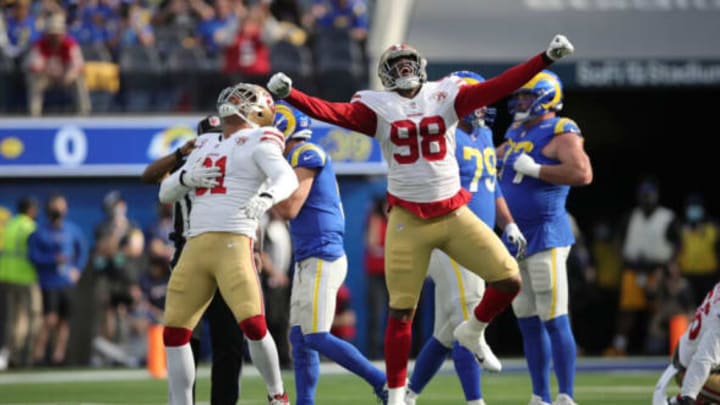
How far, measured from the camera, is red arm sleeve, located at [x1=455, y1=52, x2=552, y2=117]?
7.92 metres

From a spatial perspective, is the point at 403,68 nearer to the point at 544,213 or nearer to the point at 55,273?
Result: the point at 544,213

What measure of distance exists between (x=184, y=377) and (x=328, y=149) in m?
9.82

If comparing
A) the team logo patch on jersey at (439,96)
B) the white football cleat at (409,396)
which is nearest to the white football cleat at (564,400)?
the white football cleat at (409,396)

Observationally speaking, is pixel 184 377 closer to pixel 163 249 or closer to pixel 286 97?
pixel 286 97

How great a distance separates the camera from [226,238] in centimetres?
793

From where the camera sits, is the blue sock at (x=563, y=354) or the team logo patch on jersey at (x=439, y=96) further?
the blue sock at (x=563, y=354)

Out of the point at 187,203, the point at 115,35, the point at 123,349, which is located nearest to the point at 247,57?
the point at 115,35

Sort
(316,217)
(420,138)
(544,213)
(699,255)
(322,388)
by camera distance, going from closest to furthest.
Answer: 1. (420,138)
2. (316,217)
3. (544,213)
4. (322,388)
5. (699,255)

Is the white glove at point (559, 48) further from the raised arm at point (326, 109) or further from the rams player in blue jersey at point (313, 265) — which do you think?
the rams player in blue jersey at point (313, 265)

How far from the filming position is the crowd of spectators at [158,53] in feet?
57.8

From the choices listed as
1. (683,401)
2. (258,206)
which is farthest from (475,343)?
(258,206)

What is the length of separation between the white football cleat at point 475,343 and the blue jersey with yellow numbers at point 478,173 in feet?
2.72

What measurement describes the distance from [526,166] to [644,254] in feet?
28.3

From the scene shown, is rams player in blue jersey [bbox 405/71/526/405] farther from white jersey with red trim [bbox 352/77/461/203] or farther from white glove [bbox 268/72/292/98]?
white glove [bbox 268/72/292/98]
